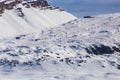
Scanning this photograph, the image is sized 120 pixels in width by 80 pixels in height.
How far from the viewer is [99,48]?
196375 mm

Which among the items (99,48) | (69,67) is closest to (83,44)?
(99,48)

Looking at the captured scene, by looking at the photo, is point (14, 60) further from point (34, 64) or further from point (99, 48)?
point (99, 48)

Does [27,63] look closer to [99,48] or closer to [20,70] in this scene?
[20,70]

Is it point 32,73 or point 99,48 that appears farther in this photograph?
point 99,48

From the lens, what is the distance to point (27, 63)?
187 m

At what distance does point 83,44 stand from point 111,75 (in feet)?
90.0

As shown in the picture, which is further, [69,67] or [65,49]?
[65,49]

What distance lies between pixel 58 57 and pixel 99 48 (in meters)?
13.9

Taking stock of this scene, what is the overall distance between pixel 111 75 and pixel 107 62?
1104 cm

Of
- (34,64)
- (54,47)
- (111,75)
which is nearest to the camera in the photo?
(111,75)

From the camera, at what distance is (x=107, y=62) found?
→ 7279 inches

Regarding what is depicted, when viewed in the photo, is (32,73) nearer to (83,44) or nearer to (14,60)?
(14,60)

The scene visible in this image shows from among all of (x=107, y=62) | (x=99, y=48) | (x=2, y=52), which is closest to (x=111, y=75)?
(x=107, y=62)

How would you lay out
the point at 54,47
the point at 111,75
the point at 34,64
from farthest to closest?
the point at 54,47
the point at 34,64
the point at 111,75
